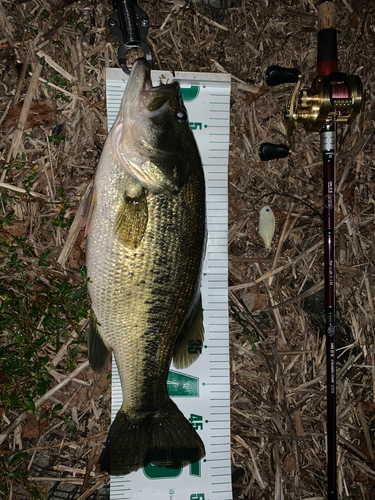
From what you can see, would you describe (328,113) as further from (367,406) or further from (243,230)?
(367,406)

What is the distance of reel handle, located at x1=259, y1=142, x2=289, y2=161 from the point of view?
2877 mm

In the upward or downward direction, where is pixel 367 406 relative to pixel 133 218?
downward

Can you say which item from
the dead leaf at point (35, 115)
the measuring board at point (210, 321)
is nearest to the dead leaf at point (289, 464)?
the measuring board at point (210, 321)

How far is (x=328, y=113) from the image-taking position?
2688 mm

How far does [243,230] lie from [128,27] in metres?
1.70

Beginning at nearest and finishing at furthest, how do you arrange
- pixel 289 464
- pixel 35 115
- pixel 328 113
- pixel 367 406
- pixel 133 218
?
pixel 133 218 → pixel 328 113 → pixel 35 115 → pixel 289 464 → pixel 367 406

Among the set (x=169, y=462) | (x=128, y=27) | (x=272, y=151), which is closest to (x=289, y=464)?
(x=169, y=462)

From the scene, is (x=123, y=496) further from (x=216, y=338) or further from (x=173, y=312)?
(x=173, y=312)

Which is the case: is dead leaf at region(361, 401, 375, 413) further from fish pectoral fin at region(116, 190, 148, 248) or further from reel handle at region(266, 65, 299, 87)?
reel handle at region(266, 65, 299, 87)

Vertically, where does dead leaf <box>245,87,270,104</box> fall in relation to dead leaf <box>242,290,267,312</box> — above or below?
above

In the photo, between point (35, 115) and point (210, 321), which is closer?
point (35, 115)

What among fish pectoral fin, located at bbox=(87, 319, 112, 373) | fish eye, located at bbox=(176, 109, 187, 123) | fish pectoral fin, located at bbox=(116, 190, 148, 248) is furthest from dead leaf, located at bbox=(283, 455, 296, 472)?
fish eye, located at bbox=(176, 109, 187, 123)

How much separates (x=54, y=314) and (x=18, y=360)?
378 millimetres

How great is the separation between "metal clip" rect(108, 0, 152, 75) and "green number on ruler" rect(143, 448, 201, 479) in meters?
2.70
